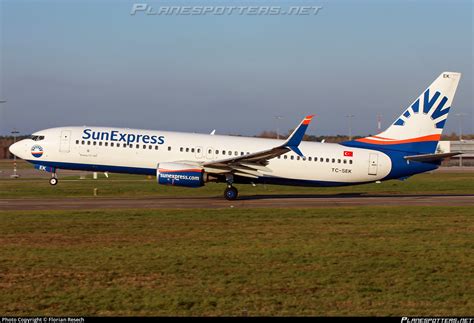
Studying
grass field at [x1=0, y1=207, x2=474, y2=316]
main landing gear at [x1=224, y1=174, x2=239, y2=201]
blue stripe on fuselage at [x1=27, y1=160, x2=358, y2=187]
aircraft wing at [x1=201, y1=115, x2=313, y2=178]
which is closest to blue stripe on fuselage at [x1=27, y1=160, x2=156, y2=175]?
blue stripe on fuselage at [x1=27, y1=160, x2=358, y2=187]

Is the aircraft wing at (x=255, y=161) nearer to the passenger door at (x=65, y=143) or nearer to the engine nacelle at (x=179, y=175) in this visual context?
the engine nacelle at (x=179, y=175)

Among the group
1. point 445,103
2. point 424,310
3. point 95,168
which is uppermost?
point 445,103

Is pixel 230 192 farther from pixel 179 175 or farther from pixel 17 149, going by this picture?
pixel 17 149

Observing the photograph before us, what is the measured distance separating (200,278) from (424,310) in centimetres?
516

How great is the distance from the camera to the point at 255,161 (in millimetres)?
35656

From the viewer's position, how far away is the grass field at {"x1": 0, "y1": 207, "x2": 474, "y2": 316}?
12.2 meters

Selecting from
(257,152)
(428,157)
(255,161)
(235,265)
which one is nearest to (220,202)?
(255,161)

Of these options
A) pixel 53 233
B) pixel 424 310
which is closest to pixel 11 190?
pixel 53 233

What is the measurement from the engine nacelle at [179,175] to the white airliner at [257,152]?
0.48 m

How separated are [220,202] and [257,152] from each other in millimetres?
3478

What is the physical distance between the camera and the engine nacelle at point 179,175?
34094 millimetres

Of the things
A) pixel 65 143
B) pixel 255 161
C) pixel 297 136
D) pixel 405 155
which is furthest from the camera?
pixel 405 155

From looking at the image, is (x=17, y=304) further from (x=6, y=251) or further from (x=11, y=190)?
(x=11, y=190)

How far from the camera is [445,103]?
1443 inches
